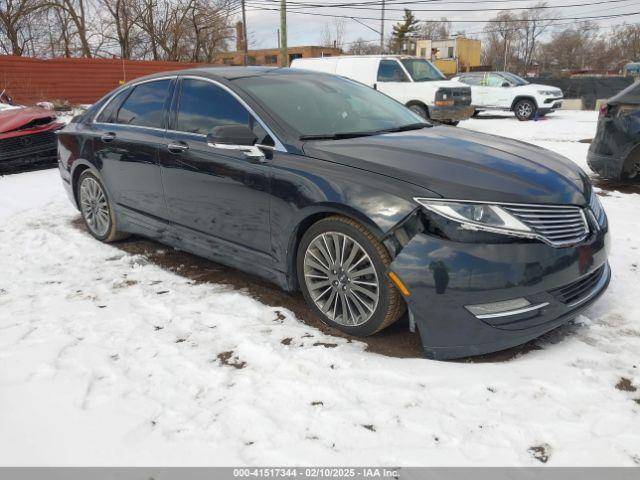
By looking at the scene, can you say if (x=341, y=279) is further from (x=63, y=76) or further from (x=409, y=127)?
(x=63, y=76)

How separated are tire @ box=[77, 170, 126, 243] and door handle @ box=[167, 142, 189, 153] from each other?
123 centimetres

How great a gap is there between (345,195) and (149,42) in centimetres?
3813

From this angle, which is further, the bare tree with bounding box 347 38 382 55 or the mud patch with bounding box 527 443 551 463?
the bare tree with bounding box 347 38 382 55

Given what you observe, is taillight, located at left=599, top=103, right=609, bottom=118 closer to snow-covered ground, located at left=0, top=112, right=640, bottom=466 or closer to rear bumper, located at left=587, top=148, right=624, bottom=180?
rear bumper, located at left=587, top=148, right=624, bottom=180

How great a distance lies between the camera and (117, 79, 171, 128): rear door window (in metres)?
4.22

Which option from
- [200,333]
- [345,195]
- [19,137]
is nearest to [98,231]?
[200,333]

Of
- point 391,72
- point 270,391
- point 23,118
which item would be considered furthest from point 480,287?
point 391,72

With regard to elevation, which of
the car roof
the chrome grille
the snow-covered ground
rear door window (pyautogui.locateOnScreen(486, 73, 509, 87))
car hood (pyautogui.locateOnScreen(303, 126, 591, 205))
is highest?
rear door window (pyautogui.locateOnScreen(486, 73, 509, 87))

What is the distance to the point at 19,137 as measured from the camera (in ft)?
29.0

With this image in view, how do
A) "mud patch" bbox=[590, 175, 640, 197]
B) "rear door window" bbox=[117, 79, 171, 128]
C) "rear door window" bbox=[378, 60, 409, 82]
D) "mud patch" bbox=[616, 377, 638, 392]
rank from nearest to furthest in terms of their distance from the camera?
1. "mud patch" bbox=[616, 377, 638, 392]
2. "rear door window" bbox=[117, 79, 171, 128]
3. "mud patch" bbox=[590, 175, 640, 197]
4. "rear door window" bbox=[378, 60, 409, 82]

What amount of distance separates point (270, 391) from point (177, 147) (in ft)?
6.99

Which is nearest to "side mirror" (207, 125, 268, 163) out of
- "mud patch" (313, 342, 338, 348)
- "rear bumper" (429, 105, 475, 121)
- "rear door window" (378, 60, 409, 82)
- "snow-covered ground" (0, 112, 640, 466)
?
"snow-covered ground" (0, 112, 640, 466)

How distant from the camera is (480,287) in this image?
2566 millimetres

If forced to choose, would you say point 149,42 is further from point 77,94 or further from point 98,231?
point 98,231
